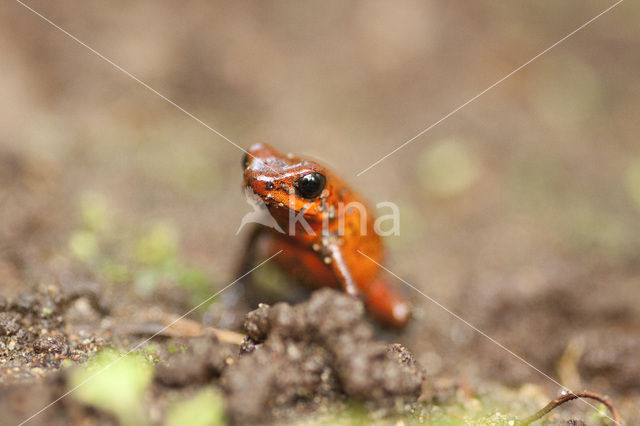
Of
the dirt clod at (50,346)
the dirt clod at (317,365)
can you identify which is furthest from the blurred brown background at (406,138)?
the dirt clod at (317,365)

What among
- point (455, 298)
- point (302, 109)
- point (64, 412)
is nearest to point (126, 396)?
point (64, 412)

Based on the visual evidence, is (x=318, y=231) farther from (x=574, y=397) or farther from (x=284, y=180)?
(x=574, y=397)

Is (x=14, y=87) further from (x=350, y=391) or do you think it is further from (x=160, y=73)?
(x=350, y=391)

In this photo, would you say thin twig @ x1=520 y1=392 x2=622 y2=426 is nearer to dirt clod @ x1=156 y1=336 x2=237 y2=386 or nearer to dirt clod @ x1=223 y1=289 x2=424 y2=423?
dirt clod @ x1=223 y1=289 x2=424 y2=423

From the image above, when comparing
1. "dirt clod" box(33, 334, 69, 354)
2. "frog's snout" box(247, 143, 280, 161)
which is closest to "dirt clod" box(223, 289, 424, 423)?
"dirt clod" box(33, 334, 69, 354)

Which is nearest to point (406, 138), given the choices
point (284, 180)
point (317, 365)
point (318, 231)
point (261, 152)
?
point (318, 231)

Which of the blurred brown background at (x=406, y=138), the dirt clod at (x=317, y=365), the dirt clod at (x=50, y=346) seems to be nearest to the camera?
the dirt clod at (x=317, y=365)

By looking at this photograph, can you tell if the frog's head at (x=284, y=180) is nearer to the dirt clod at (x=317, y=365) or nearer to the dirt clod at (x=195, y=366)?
the dirt clod at (x=317, y=365)

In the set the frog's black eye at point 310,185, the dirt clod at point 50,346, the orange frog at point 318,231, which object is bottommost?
the dirt clod at point 50,346

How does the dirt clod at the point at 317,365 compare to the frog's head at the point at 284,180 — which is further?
the frog's head at the point at 284,180
